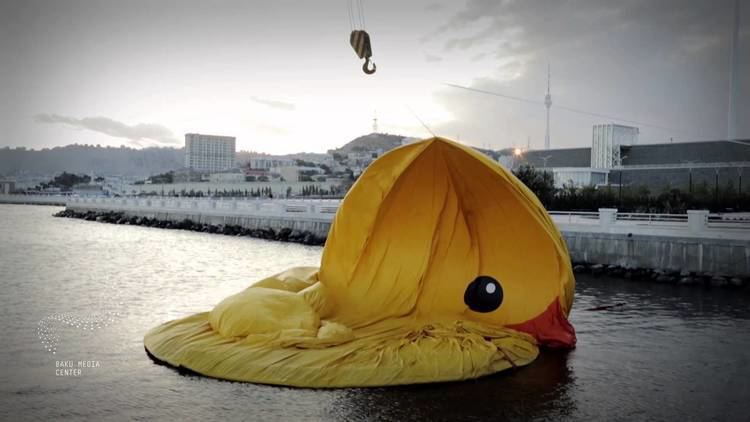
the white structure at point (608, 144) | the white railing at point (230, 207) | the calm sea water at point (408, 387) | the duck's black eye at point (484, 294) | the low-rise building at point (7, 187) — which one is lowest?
the calm sea water at point (408, 387)

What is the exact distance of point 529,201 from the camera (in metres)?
10.2

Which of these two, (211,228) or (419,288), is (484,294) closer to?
(419,288)

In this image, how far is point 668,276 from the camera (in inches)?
752

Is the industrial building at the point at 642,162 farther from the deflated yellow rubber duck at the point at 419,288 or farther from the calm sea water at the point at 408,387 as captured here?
the deflated yellow rubber duck at the point at 419,288

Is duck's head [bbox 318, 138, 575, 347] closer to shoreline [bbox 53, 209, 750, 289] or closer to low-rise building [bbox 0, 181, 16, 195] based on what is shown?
shoreline [bbox 53, 209, 750, 289]

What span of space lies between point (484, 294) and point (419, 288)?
1080 millimetres

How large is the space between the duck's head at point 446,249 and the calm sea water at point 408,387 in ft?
3.95

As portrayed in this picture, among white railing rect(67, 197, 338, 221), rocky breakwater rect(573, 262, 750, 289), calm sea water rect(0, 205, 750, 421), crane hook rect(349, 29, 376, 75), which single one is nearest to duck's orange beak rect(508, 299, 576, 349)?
calm sea water rect(0, 205, 750, 421)

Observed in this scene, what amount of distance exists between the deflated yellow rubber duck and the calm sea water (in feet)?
1.67

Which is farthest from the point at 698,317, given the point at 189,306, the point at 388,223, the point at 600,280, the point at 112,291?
the point at 112,291

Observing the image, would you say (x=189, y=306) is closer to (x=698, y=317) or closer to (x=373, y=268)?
(x=373, y=268)

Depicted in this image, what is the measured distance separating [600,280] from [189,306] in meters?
12.6

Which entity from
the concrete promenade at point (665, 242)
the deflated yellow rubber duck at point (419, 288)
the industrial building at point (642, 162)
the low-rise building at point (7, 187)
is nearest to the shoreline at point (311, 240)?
the concrete promenade at point (665, 242)

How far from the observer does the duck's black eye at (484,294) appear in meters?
10.2
